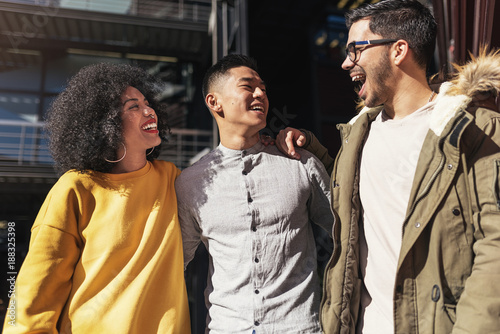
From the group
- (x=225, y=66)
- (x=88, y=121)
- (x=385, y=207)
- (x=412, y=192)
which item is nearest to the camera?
(x=412, y=192)

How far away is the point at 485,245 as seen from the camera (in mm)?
1221

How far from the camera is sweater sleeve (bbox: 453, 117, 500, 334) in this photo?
1150mm

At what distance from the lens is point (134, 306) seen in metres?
1.64

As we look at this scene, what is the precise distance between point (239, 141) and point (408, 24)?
3.16ft

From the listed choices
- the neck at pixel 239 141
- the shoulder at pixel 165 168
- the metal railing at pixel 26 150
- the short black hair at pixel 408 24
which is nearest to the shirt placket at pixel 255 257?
the neck at pixel 239 141

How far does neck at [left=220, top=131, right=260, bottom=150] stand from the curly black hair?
0.55 meters

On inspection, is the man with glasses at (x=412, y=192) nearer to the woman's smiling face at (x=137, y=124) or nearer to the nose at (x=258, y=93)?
the nose at (x=258, y=93)

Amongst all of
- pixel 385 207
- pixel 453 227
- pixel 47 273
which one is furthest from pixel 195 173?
pixel 453 227

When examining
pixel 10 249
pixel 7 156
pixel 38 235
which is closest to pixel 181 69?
pixel 7 156

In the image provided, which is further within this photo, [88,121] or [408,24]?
[88,121]

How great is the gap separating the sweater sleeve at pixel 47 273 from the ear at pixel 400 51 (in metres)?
1.58

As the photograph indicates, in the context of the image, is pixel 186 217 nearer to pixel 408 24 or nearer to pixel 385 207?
pixel 385 207

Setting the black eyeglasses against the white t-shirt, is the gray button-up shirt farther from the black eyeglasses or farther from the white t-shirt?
the black eyeglasses

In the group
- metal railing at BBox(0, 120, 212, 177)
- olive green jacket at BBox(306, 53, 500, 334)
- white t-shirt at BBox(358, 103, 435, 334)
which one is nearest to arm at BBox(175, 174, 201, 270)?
white t-shirt at BBox(358, 103, 435, 334)
